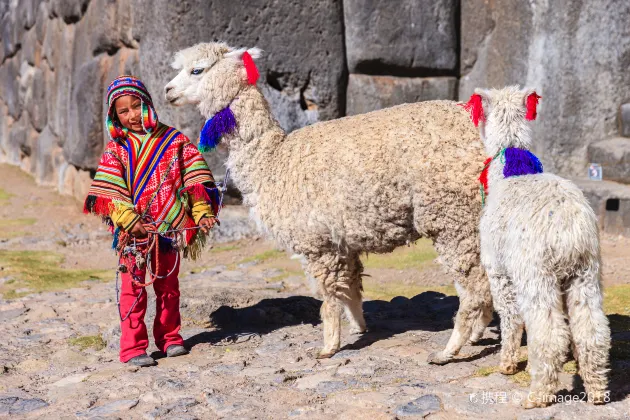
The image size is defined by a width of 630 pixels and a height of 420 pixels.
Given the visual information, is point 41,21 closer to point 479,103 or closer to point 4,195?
point 4,195

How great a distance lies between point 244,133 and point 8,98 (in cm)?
1524

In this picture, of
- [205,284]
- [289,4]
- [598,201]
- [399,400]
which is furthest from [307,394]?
[289,4]

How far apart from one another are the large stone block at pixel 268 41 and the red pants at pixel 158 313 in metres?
3.90

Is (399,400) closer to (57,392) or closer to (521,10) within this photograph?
(57,392)

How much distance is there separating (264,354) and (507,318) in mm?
1554

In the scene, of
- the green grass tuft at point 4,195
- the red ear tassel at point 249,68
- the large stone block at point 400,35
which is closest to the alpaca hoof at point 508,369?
the red ear tassel at point 249,68

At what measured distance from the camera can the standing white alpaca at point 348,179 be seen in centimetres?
390

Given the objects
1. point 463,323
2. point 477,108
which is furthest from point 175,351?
point 477,108

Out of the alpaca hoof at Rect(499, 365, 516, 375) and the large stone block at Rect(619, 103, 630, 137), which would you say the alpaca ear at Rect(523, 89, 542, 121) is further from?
the large stone block at Rect(619, 103, 630, 137)

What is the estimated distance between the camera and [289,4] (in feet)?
26.6

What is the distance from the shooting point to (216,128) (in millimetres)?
4441

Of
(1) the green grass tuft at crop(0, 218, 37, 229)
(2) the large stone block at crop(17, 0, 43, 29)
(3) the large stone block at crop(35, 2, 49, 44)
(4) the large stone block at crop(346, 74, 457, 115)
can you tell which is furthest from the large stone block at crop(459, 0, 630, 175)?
(2) the large stone block at crop(17, 0, 43, 29)

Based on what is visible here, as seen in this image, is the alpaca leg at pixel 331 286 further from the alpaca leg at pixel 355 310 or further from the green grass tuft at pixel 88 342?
the green grass tuft at pixel 88 342

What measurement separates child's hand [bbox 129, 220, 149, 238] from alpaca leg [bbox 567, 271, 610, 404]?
2376 millimetres
